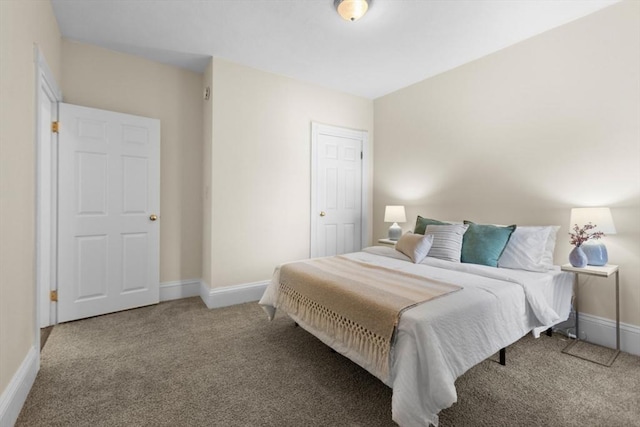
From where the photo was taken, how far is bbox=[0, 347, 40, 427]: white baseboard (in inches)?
55.3

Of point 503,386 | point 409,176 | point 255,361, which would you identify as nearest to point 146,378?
point 255,361

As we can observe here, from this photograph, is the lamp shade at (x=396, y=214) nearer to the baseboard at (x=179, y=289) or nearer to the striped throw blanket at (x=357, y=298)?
the striped throw blanket at (x=357, y=298)

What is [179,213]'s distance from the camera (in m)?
3.49

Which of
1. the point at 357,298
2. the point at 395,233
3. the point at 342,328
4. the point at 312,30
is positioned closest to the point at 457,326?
the point at 357,298

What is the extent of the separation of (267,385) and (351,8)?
110 inches

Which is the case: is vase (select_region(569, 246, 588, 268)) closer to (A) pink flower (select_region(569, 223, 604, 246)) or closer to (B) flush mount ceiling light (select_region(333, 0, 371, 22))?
(A) pink flower (select_region(569, 223, 604, 246))

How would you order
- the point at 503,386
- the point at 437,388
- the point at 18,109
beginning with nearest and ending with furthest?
the point at 437,388
the point at 18,109
the point at 503,386

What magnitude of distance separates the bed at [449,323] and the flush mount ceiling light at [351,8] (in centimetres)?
204

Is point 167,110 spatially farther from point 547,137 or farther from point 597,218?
point 597,218

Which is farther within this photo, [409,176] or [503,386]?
[409,176]

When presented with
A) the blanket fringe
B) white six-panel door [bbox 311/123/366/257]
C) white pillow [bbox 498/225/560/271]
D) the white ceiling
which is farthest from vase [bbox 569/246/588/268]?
white six-panel door [bbox 311/123/366/257]

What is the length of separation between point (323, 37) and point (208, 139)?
1660 millimetres

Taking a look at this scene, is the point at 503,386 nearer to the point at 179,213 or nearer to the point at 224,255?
the point at 224,255

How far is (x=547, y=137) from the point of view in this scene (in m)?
2.70
